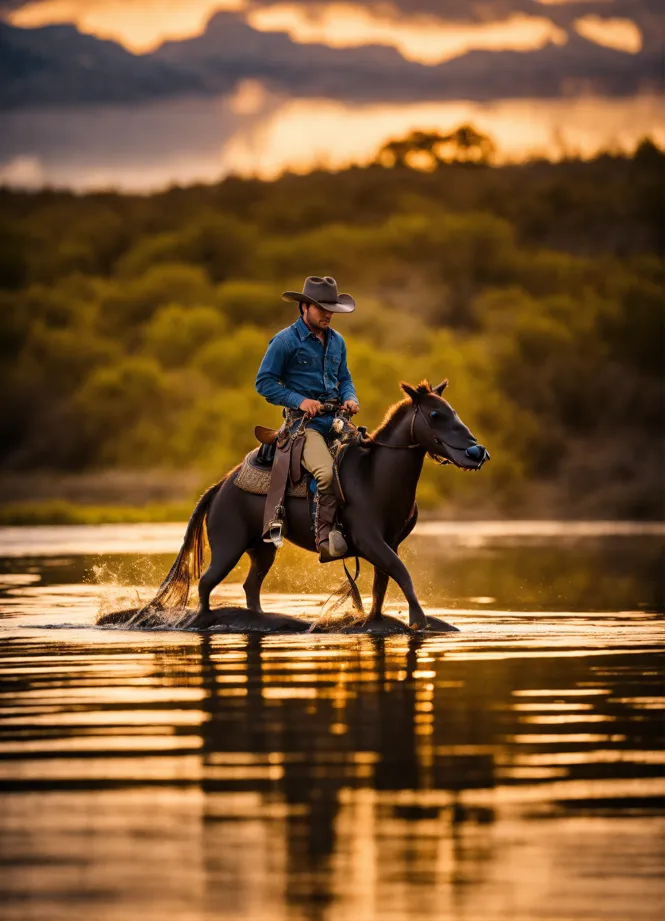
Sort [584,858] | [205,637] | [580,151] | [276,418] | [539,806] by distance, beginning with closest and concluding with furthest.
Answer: [584,858], [539,806], [205,637], [276,418], [580,151]

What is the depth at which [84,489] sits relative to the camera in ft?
192

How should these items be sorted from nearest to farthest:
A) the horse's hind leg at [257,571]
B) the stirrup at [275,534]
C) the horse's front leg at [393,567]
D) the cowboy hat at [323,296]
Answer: the horse's front leg at [393,567], the stirrup at [275,534], the cowboy hat at [323,296], the horse's hind leg at [257,571]

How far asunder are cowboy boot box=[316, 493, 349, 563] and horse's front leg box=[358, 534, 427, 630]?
5.2 inches

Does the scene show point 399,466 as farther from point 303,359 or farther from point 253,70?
point 253,70

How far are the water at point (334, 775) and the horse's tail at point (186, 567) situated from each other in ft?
2.70

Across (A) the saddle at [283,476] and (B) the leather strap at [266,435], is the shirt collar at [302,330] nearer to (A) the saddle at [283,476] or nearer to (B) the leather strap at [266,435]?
(A) the saddle at [283,476]

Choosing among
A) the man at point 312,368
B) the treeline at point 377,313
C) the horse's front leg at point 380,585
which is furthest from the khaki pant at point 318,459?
the treeline at point 377,313

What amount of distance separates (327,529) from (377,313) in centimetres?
6663

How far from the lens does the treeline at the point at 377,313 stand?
6091 cm

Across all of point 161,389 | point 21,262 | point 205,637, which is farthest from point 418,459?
point 21,262

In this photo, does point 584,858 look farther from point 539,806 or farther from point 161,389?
point 161,389

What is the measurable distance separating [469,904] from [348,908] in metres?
0.33

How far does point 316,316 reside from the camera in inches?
553

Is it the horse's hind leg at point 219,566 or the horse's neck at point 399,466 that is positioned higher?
the horse's neck at point 399,466
